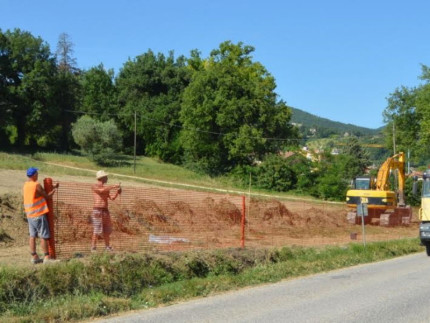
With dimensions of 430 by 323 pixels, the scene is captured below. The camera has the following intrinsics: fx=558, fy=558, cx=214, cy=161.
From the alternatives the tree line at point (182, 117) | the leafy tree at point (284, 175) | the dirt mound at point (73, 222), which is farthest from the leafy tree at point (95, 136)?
the dirt mound at point (73, 222)

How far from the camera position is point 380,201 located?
2970cm

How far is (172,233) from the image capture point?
15.3m

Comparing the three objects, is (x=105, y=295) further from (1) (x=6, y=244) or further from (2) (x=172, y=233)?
(2) (x=172, y=233)

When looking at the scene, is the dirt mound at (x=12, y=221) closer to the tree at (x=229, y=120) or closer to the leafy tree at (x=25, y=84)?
the tree at (x=229, y=120)

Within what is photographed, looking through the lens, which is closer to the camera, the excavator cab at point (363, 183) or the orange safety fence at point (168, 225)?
the orange safety fence at point (168, 225)

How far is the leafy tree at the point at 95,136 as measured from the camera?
61938 mm

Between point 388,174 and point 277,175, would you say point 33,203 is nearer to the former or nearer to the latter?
point 388,174

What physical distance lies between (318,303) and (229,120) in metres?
50.2

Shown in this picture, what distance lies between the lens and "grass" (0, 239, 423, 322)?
334 inches

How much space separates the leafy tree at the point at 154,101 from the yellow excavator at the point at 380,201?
41.6 metres

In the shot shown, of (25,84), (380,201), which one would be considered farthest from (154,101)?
(380,201)

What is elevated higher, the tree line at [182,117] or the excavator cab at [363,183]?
the tree line at [182,117]

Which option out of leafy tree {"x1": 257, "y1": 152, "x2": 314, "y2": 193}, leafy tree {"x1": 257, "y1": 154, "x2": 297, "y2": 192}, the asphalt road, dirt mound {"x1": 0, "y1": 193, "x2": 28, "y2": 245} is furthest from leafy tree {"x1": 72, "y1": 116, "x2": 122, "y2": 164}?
the asphalt road

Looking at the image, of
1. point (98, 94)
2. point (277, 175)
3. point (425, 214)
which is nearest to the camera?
point (425, 214)
